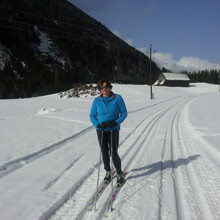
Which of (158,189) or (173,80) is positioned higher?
(173,80)

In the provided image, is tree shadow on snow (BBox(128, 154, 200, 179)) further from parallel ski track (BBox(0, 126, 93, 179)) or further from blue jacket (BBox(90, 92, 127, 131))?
parallel ski track (BBox(0, 126, 93, 179))

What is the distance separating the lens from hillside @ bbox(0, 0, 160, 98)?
3868 inches

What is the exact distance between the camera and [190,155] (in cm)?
606

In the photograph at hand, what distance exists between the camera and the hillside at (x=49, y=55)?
98.2 meters

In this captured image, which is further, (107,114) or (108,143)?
(108,143)

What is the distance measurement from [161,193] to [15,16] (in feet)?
571

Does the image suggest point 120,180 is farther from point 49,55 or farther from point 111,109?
point 49,55

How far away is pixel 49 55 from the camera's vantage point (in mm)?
147875

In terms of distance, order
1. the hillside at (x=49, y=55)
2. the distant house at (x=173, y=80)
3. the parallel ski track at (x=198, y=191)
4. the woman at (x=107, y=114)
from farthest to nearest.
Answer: the hillside at (x=49, y=55)
the distant house at (x=173, y=80)
the woman at (x=107, y=114)
the parallel ski track at (x=198, y=191)

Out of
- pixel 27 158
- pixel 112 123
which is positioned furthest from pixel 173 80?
pixel 112 123

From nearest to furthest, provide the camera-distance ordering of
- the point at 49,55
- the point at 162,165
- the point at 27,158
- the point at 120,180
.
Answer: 1. the point at 120,180
2. the point at 162,165
3. the point at 27,158
4. the point at 49,55

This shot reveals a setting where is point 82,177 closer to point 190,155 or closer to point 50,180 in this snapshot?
point 50,180

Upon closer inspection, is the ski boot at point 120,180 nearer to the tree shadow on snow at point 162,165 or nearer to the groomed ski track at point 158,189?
the groomed ski track at point 158,189

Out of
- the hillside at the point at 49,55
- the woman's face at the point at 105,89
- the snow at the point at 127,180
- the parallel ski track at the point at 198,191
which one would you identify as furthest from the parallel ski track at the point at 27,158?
the hillside at the point at 49,55
